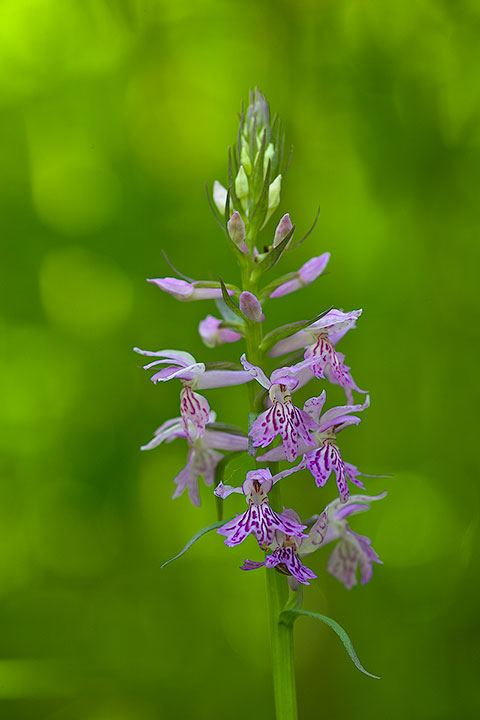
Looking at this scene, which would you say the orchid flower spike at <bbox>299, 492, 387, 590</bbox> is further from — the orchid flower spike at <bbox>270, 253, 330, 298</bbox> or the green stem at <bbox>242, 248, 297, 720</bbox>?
the orchid flower spike at <bbox>270, 253, 330, 298</bbox>

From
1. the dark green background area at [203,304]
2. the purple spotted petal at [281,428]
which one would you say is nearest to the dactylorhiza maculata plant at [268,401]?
the purple spotted petal at [281,428]

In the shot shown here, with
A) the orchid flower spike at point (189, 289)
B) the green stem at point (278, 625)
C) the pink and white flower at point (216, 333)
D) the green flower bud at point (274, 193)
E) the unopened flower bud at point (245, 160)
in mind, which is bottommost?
the green stem at point (278, 625)

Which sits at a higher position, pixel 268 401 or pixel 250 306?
pixel 250 306

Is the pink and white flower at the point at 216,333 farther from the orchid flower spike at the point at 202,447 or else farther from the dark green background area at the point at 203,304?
the dark green background area at the point at 203,304

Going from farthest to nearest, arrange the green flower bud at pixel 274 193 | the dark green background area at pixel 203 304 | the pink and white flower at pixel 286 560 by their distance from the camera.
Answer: the dark green background area at pixel 203 304, the green flower bud at pixel 274 193, the pink and white flower at pixel 286 560

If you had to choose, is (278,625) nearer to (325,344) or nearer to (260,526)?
(260,526)

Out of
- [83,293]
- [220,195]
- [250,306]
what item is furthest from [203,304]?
[250,306]

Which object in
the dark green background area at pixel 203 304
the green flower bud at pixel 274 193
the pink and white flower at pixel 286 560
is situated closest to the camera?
the pink and white flower at pixel 286 560

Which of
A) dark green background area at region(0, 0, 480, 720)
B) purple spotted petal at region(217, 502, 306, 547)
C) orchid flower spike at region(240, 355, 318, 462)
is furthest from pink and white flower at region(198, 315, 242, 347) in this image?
dark green background area at region(0, 0, 480, 720)
